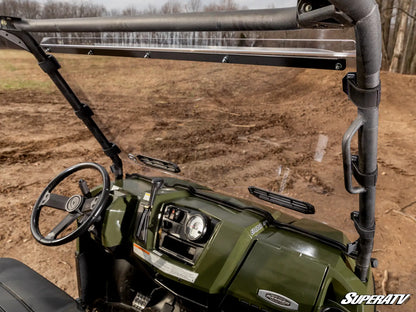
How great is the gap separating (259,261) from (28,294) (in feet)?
3.39

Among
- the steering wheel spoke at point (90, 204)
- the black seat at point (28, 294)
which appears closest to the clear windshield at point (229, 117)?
the steering wheel spoke at point (90, 204)

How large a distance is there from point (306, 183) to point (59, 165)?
4732 mm

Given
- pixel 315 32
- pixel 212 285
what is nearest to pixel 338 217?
pixel 212 285

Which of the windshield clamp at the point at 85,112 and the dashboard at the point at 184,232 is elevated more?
the windshield clamp at the point at 85,112

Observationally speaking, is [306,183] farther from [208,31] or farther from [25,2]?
[25,2]

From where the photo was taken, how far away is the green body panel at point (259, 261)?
1513 millimetres

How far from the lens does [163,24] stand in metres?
1.26

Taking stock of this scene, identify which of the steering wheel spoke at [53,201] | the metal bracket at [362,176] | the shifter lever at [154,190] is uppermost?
the metal bracket at [362,176]

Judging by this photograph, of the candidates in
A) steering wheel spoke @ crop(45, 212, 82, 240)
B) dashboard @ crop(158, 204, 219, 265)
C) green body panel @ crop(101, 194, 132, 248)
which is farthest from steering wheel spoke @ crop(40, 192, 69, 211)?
dashboard @ crop(158, 204, 219, 265)

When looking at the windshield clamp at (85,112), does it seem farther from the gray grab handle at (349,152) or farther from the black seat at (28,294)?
the gray grab handle at (349,152)

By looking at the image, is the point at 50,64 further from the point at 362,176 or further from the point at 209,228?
the point at 362,176

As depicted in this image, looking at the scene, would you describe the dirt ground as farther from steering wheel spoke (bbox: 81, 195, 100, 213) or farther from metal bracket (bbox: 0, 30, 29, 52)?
steering wheel spoke (bbox: 81, 195, 100, 213)

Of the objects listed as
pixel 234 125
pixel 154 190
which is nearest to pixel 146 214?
pixel 154 190

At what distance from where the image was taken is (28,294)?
143 centimetres
